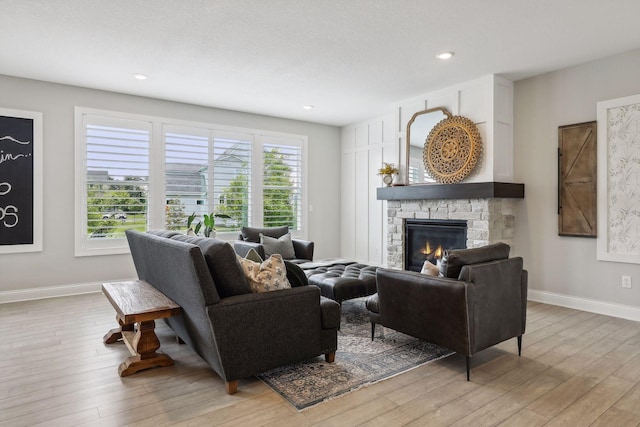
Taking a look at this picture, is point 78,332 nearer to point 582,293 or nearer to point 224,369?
point 224,369

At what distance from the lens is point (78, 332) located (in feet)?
11.6

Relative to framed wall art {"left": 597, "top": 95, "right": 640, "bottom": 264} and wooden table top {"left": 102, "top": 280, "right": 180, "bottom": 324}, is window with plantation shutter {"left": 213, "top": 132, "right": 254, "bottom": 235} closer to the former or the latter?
wooden table top {"left": 102, "top": 280, "right": 180, "bottom": 324}

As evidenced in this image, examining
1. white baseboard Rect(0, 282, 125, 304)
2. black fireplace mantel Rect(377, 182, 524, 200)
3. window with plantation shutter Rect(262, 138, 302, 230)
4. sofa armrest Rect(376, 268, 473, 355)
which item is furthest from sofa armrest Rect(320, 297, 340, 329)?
window with plantation shutter Rect(262, 138, 302, 230)

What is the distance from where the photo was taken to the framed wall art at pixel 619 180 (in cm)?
392

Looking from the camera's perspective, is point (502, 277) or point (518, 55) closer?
point (502, 277)

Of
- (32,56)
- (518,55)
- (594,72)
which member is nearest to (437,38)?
(518,55)

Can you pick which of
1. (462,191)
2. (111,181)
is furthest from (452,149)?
(111,181)

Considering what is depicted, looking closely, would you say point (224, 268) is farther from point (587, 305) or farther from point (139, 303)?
point (587, 305)

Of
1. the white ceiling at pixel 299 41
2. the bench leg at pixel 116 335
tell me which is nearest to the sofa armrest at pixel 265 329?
the bench leg at pixel 116 335

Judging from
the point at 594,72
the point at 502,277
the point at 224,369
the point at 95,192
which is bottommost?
the point at 224,369

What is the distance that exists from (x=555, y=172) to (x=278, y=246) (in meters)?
3.56

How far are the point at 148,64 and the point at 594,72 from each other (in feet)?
16.4

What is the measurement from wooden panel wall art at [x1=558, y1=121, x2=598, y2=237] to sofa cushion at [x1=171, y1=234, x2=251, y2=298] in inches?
154

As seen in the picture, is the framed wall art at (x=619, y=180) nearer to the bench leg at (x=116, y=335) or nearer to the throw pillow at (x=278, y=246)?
the throw pillow at (x=278, y=246)
